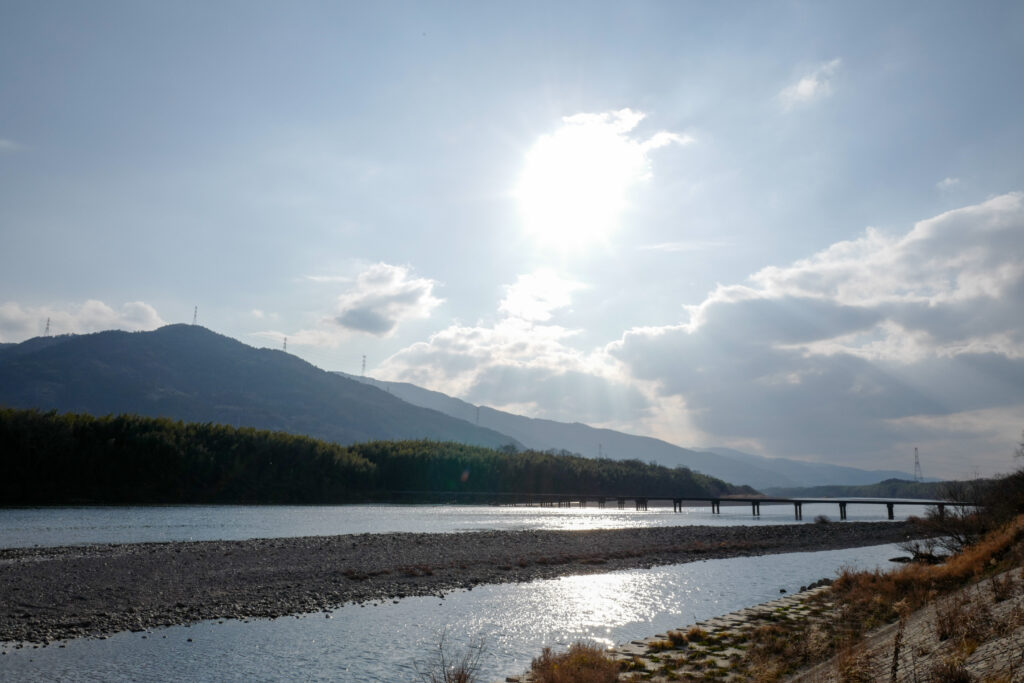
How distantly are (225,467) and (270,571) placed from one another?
281ft

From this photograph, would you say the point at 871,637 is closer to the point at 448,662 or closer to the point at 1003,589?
the point at 1003,589

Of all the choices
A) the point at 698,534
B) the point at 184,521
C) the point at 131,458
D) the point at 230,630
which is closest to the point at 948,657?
the point at 230,630

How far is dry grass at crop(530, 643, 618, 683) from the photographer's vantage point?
13.7m

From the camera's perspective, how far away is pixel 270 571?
3278cm

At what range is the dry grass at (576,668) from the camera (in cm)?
1369

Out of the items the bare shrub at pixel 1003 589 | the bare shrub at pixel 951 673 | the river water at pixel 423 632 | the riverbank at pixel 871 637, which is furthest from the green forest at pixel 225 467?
the bare shrub at pixel 951 673

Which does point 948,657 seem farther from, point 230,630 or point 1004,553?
point 230,630

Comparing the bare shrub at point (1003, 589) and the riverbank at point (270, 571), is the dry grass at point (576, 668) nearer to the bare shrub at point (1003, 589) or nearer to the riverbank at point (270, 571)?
the bare shrub at point (1003, 589)

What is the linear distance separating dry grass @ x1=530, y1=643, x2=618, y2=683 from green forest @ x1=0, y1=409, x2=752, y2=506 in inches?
3658

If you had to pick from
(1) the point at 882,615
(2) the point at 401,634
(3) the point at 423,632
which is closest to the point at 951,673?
(1) the point at 882,615

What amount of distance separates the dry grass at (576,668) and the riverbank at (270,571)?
13010mm

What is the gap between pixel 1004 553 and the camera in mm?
23109

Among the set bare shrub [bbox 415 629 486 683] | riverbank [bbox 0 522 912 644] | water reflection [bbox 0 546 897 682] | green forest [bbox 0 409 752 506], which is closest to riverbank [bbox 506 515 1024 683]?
bare shrub [bbox 415 629 486 683]

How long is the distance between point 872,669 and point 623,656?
654cm
